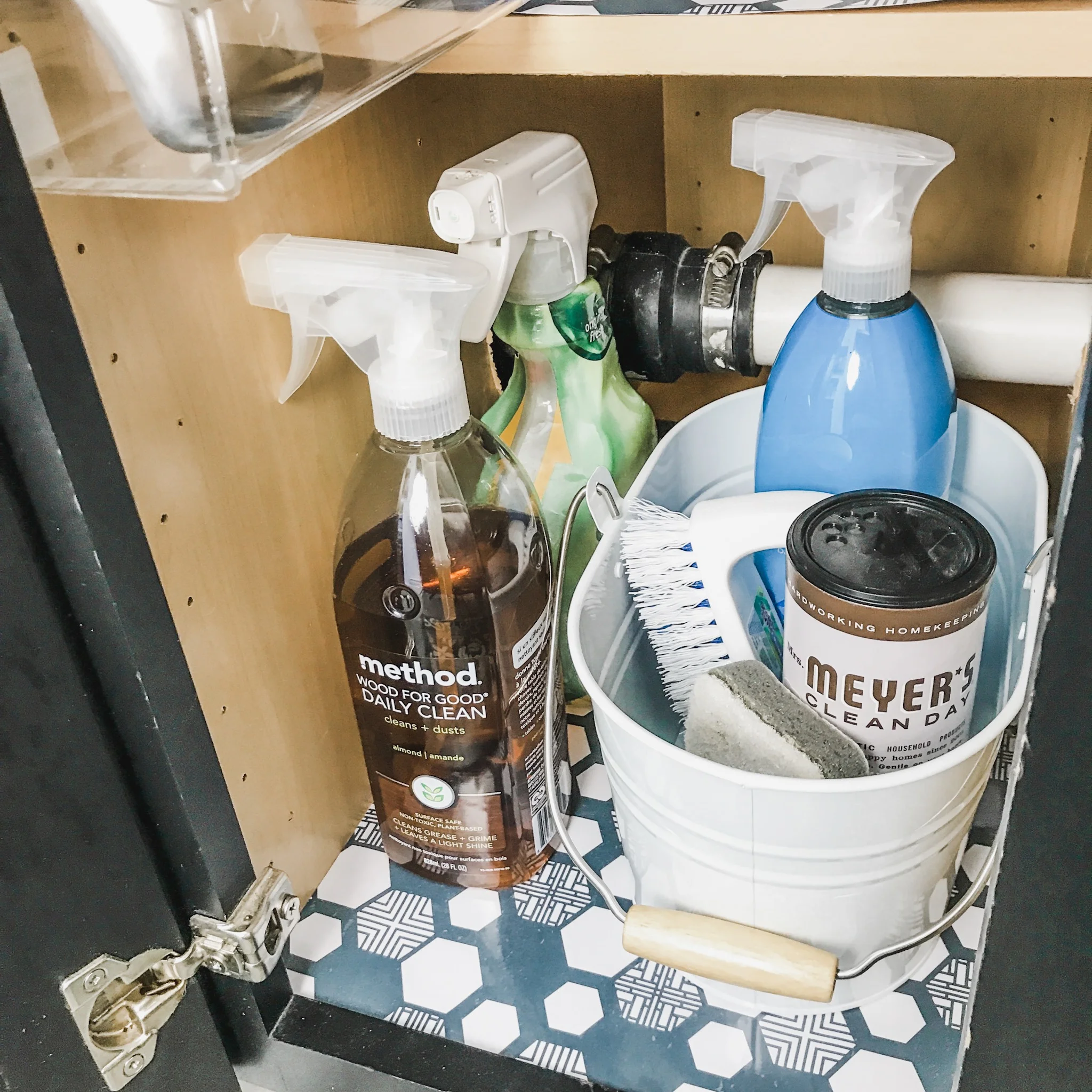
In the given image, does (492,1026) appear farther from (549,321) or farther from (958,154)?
(958,154)

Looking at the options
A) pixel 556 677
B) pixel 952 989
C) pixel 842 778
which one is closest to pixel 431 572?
pixel 556 677

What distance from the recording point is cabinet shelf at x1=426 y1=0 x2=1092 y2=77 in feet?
1.08

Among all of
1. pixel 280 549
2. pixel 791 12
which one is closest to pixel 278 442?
pixel 280 549

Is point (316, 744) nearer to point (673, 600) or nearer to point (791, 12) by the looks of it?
point (673, 600)

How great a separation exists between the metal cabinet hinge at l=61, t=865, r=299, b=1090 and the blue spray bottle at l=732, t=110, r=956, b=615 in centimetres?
30

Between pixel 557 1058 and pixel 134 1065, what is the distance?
168 mm

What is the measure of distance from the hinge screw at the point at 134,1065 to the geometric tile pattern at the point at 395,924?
0.38 feet

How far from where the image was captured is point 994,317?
0.51m

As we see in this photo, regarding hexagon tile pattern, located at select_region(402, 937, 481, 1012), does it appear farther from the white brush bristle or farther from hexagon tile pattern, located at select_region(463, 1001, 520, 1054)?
the white brush bristle

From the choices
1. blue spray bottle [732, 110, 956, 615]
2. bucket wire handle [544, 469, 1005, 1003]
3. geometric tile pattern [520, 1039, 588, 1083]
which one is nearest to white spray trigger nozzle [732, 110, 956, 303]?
blue spray bottle [732, 110, 956, 615]

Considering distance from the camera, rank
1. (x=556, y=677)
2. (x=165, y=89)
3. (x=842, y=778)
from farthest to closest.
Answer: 1. (x=556, y=677)
2. (x=842, y=778)
3. (x=165, y=89)

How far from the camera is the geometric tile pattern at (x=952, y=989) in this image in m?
0.44

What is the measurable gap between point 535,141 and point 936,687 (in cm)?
29

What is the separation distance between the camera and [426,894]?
0.52 meters
